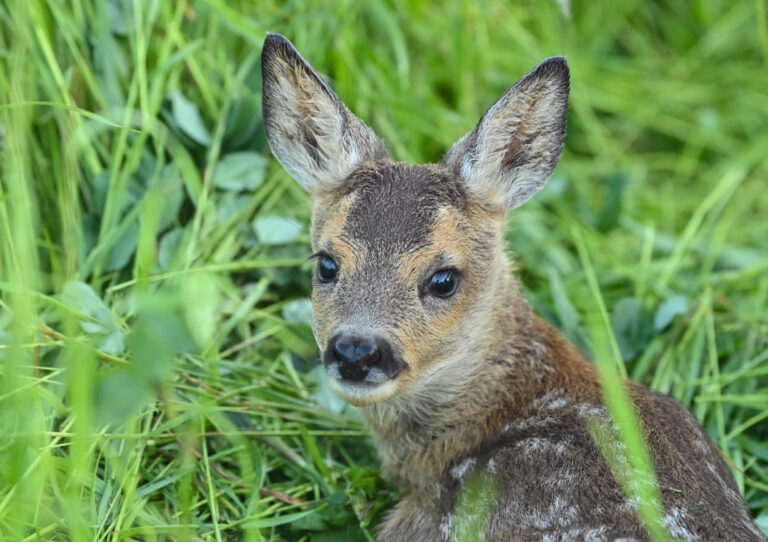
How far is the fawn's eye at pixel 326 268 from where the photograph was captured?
4.33 meters

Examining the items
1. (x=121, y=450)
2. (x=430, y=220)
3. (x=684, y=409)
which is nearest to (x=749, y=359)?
(x=684, y=409)

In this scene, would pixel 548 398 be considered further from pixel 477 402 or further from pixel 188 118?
pixel 188 118

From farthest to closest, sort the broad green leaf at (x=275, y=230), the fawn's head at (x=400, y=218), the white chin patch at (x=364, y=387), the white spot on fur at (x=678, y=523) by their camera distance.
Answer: the broad green leaf at (x=275, y=230) → the fawn's head at (x=400, y=218) → the white chin patch at (x=364, y=387) → the white spot on fur at (x=678, y=523)

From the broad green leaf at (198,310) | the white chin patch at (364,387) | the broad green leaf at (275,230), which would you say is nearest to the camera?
the broad green leaf at (198,310)

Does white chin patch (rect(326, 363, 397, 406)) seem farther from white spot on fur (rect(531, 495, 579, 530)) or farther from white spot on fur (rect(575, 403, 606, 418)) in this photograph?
white spot on fur (rect(575, 403, 606, 418))

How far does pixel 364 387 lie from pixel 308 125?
4.86 feet

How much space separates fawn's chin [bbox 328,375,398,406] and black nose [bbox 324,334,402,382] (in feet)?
0.12

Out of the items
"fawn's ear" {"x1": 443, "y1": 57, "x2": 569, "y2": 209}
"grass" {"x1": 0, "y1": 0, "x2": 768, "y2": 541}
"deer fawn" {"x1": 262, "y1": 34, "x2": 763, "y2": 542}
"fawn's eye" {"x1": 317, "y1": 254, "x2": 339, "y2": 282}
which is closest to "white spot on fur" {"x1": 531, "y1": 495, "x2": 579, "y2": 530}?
"deer fawn" {"x1": 262, "y1": 34, "x2": 763, "y2": 542}

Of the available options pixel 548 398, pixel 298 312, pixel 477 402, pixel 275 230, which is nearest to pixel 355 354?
pixel 477 402

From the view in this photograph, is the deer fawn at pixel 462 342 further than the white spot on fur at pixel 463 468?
No

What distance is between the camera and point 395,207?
4.32 meters

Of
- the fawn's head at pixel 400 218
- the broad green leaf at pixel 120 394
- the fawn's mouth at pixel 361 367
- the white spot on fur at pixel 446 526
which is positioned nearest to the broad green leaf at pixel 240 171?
the fawn's head at pixel 400 218

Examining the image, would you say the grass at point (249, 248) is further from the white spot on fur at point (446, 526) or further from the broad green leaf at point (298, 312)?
the white spot on fur at point (446, 526)

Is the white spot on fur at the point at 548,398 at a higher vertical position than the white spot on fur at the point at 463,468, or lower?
higher
